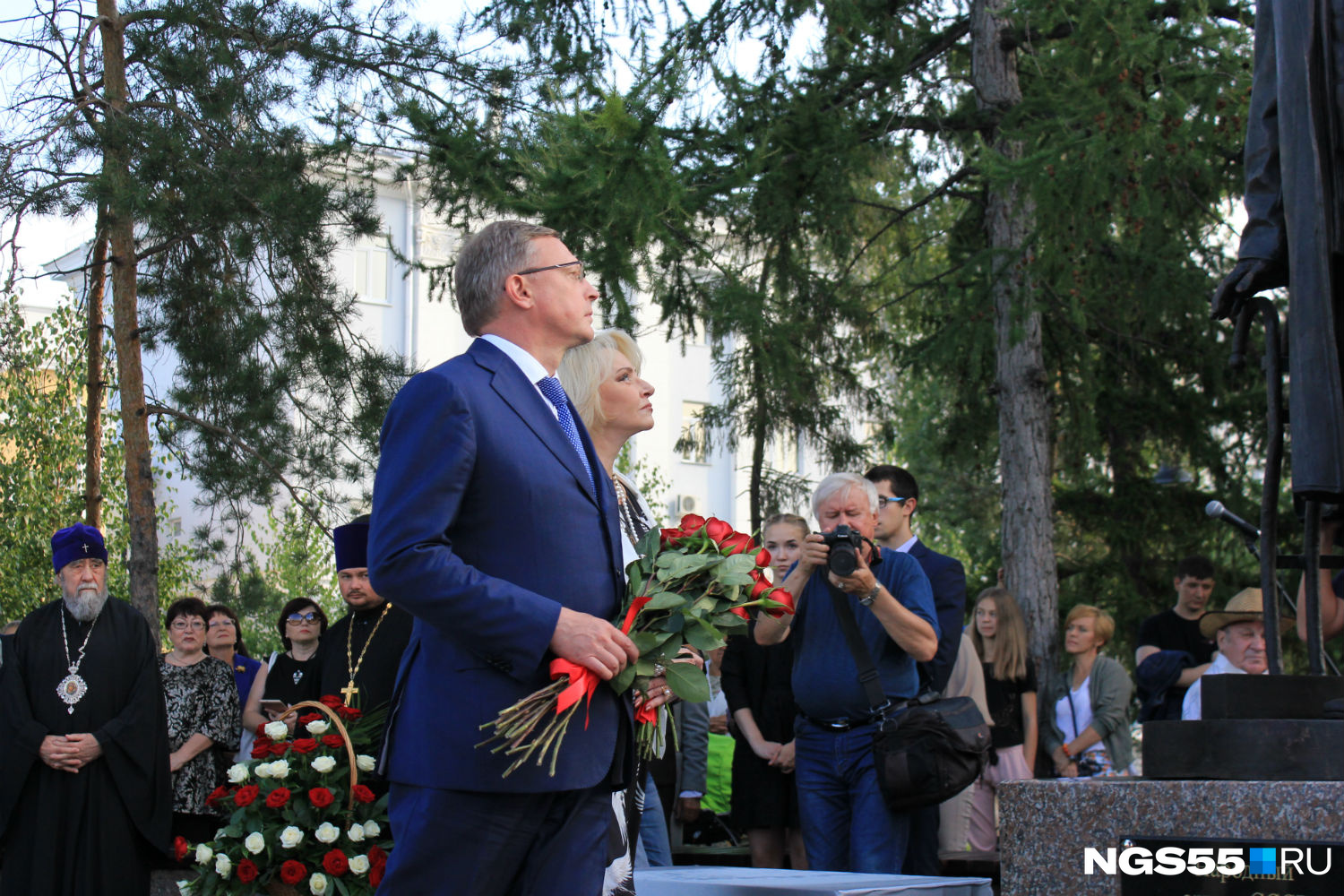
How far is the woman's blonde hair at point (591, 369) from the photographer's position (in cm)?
407

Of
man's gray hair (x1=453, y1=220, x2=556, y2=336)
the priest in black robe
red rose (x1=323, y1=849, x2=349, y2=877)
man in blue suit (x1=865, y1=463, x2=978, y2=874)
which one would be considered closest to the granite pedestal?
man in blue suit (x1=865, y1=463, x2=978, y2=874)

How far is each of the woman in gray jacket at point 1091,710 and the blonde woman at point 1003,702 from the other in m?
0.35

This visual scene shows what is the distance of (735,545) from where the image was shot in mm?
3105

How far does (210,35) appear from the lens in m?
7.98

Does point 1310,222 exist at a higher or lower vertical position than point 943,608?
higher

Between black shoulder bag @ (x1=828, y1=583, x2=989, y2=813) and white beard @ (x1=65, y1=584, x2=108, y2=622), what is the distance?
13.4 feet

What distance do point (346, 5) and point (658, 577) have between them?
6495 mm

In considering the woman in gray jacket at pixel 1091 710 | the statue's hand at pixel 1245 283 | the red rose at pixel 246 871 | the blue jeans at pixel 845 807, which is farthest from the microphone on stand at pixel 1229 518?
the woman in gray jacket at pixel 1091 710

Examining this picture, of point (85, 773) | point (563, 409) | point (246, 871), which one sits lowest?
point (246, 871)

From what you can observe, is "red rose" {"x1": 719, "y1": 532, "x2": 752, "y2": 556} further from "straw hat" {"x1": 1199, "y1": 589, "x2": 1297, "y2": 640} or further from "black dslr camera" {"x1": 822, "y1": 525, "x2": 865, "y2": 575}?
"straw hat" {"x1": 1199, "y1": 589, "x2": 1297, "y2": 640}

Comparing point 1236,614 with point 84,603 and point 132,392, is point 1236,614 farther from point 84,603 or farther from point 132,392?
point 132,392

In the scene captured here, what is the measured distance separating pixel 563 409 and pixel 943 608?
9.28 feet

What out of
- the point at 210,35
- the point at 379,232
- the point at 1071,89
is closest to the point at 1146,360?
the point at 1071,89

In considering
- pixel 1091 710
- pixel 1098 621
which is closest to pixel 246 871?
pixel 1091 710
